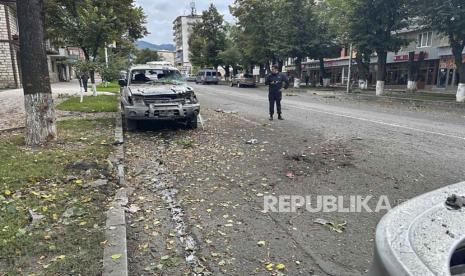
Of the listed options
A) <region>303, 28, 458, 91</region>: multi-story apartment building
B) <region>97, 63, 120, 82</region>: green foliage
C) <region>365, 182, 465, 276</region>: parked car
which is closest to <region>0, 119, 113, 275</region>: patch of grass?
<region>365, 182, 465, 276</region>: parked car

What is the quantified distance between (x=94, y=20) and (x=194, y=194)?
14.9 metres

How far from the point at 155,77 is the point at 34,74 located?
13.1 ft

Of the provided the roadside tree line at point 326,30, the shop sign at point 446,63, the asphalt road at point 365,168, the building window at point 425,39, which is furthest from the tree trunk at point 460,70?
the building window at point 425,39

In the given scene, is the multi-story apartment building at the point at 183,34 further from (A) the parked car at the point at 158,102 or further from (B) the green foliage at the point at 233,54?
(A) the parked car at the point at 158,102

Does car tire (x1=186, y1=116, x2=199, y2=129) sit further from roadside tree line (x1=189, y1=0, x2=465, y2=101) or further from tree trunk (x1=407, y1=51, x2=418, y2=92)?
tree trunk (x1=407, y1=51, x2=418, y2=92)

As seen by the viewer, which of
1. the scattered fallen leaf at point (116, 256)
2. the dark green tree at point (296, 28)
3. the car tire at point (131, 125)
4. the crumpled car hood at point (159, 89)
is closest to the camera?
the scattered fallen leaf at point (116, 256)

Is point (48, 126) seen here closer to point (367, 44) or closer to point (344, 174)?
point (344, 174)

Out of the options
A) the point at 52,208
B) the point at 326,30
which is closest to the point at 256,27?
the point at 326,30

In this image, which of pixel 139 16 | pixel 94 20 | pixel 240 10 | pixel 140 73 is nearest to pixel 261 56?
pixel 240 10

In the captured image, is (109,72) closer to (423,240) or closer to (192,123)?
(192,123)

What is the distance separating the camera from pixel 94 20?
1728 cm

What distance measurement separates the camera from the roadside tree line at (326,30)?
2172cm

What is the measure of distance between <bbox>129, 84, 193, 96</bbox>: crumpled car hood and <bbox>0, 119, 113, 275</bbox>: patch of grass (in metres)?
2.19

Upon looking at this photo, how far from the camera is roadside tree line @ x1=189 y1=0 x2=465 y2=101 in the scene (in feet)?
71.3
